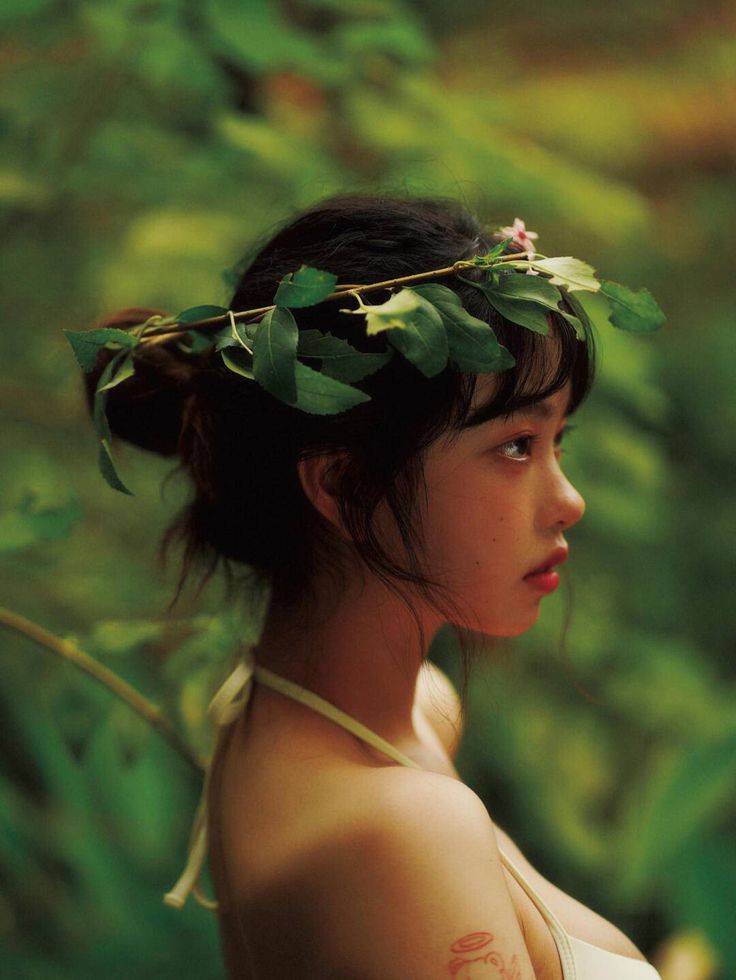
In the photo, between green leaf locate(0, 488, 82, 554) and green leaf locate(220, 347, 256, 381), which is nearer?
green leaf locate(220, 347, 256, 381)

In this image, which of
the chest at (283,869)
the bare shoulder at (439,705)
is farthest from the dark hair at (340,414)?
the bare shoulder at (439,705)

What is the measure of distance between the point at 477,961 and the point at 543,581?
10.5 inches

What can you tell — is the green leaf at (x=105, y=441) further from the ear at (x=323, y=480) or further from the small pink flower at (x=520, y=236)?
the small pink flower at (x=520, y=236)

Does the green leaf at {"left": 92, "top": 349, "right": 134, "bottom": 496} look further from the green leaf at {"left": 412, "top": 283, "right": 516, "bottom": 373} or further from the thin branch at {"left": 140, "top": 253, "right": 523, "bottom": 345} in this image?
the green leaf at {"left": 412, "top": 283, "right": 516, "bottom": 373}

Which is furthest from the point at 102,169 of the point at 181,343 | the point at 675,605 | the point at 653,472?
the point at 675,605

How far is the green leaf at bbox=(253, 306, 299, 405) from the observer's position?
0.68 m

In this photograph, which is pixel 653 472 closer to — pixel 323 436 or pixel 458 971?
pixel 323 436

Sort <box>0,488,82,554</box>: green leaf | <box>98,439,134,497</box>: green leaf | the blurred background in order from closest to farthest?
<box>98,439,134,497</box>: green leaf, <box>0,488,82,554</box>: green leaf, the blurred background

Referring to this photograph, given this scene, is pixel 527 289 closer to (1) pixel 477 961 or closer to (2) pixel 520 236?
(2) pixel 520 236

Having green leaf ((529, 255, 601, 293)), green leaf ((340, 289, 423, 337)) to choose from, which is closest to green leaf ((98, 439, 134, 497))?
green leaf ((340, 289, 423, 337))

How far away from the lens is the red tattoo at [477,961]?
65 centimetres

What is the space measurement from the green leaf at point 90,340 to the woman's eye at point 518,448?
271 millimetres

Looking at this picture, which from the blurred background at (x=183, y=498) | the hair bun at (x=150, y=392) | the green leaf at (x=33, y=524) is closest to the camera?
the hair bun at (x=150, y=392)

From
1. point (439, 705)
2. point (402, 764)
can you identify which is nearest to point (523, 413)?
point (402, 764)
